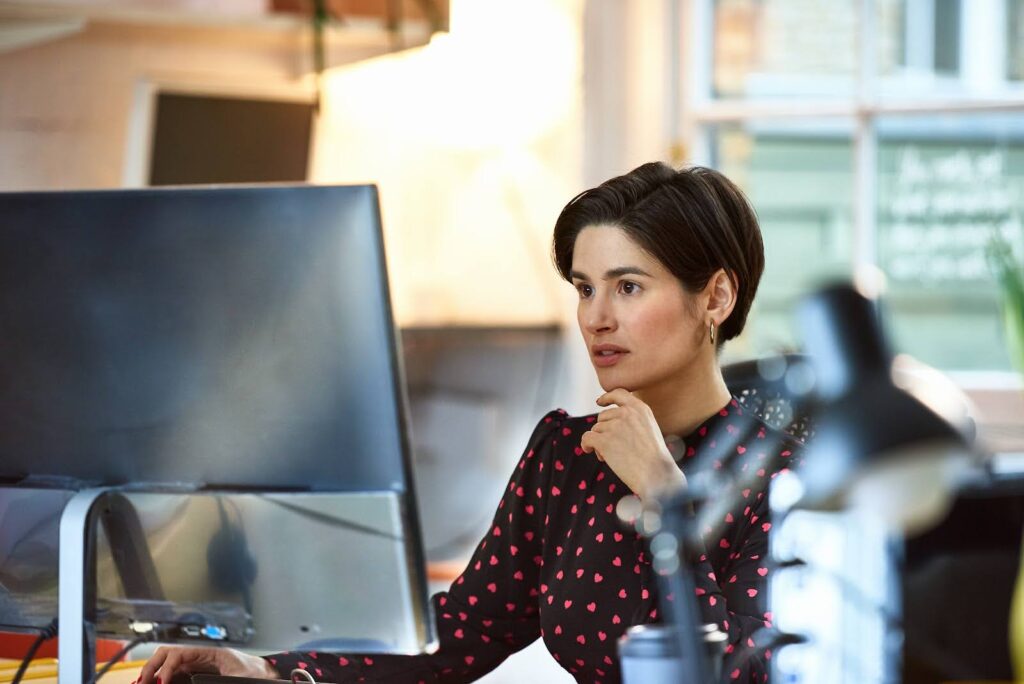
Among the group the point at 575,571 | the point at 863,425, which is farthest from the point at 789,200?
the point at 863,425

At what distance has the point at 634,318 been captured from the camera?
1376 millimetres

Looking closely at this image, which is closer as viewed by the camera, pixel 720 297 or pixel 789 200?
pixel 720 297

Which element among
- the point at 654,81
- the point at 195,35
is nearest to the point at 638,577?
the point at 654,81

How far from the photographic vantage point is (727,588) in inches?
50.5

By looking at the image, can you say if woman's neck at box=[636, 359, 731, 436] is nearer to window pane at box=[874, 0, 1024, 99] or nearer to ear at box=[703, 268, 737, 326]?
ear at box=[703, 268, 737, 326]

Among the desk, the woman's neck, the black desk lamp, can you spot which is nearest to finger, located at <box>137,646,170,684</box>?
the desk

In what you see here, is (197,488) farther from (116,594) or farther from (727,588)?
(727,588)

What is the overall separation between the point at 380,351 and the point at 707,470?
568 millimetres

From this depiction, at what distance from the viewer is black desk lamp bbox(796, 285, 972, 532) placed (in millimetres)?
633

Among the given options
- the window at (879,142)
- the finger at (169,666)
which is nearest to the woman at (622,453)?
the finger at (169,666)

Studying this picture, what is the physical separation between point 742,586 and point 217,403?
1.94ft

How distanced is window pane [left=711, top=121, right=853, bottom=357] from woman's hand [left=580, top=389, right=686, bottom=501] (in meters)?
1.30

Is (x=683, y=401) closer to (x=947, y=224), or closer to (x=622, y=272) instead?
(x=622, y=272)

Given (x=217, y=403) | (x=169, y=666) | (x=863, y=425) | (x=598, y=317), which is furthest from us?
(x=598, y=317)
